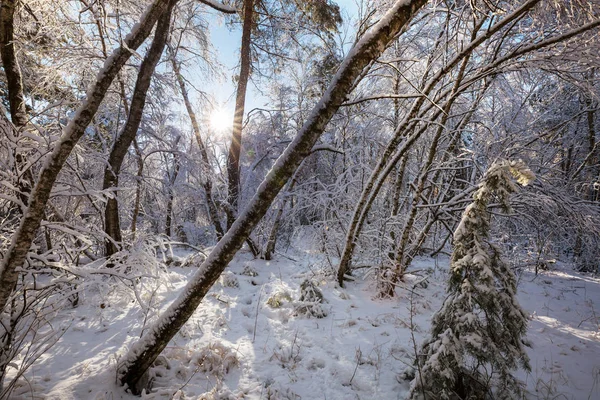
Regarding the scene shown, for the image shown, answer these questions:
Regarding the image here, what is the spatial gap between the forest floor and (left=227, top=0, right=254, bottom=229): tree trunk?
311 centimetres

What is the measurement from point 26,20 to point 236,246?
13.9 feet

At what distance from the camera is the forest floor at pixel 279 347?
2.78 metres

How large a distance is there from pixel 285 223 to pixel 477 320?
6653 millimetres

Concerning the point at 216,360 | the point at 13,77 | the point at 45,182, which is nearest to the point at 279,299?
the point at 216,360

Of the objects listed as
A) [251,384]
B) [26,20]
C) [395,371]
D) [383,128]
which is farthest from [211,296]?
[383,128]

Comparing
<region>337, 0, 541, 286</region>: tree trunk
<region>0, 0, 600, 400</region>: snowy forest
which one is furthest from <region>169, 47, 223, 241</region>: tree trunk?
<region>337, 0, 541, 286</region>: tree trunk

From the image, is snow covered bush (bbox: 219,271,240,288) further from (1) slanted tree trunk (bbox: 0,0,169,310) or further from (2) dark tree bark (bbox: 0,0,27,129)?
(2) dark tree bark (bbox: 0,0,27,129)

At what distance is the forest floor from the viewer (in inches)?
109

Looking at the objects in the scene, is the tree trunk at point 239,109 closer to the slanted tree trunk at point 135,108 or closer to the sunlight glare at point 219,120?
the sunlight glare at point 219,120

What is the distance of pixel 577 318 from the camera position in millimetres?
5098

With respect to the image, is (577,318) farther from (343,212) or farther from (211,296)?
(211,296)

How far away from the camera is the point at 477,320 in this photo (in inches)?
93.9

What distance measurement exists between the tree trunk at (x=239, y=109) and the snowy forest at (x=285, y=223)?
60 mm

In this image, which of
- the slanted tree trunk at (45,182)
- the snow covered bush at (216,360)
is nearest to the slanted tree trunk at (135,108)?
the snow covered bush at (216,360)
